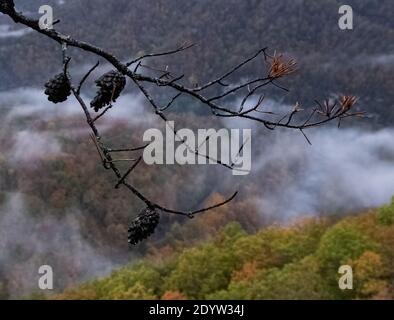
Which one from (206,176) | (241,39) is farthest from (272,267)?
(241,39)

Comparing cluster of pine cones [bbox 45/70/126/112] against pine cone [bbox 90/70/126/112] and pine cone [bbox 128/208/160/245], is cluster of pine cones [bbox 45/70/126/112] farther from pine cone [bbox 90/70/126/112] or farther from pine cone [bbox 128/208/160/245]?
pine cone [bbox 128/208/160/245]

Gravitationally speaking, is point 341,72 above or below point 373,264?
above

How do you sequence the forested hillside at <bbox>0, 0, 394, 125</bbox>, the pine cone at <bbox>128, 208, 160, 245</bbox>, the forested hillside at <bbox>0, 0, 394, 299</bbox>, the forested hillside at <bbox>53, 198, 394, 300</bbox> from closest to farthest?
1. the pine cone at <bbox>128, 208, 160, 245</bbox>
2. the forested hillside at <bbox>53, 198, 394, 300</bbox>
3. the forested hillside at <bbox>0, 0, 394, 299</bbox>
4. the forested hillside at <bbox>0, 0, 394, 125</bbox>

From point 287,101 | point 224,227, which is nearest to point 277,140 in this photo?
point 287,101

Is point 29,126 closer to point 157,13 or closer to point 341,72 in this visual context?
point 157,13

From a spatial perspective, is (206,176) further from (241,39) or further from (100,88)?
(100,88)

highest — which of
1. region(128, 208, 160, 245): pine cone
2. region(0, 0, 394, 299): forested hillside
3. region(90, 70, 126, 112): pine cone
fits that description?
region(0, 0, 394, 299): forested hillside

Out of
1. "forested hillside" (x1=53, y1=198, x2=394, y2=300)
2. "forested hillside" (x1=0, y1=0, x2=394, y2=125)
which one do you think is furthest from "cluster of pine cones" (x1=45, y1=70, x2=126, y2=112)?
"forested hillside" (x1=0, y1=0, x2=394, y2=125)
